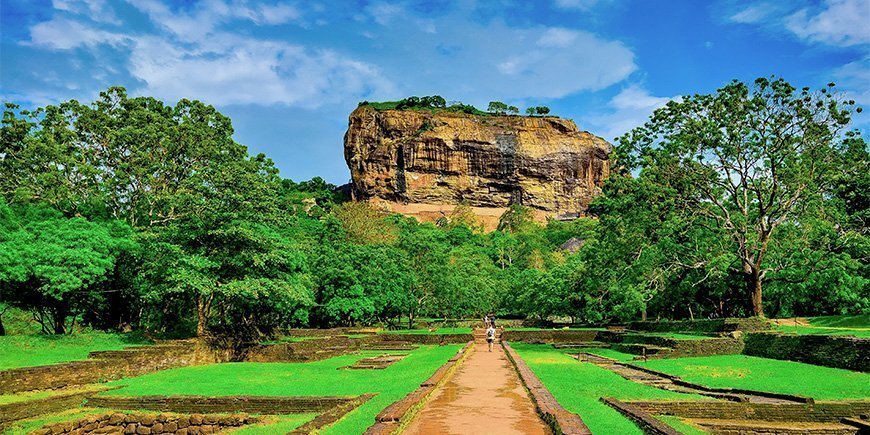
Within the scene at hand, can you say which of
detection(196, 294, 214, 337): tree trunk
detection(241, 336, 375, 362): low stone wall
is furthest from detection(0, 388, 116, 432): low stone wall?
detection(241, 336, 375, 362): low stone wall

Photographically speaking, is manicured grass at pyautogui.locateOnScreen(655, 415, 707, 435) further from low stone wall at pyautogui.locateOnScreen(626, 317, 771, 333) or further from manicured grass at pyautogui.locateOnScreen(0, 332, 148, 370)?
manicured grass at pyautogui.locateOnScreen(0, 332, 148, 370)

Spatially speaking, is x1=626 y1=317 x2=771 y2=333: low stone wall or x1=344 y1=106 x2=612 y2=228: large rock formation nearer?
x1=626 y1=317 x2=771 y2=333: low stone wall

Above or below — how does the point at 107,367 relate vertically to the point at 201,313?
below

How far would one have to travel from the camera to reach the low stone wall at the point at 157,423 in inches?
453

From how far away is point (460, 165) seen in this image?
114m

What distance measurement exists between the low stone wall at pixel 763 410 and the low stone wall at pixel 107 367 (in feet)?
42.4

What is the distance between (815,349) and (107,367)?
64.5 feet

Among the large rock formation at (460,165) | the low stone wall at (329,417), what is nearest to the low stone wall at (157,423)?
the low stone wall at (329,417)

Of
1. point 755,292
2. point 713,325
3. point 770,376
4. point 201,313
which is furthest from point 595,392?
point 201,313

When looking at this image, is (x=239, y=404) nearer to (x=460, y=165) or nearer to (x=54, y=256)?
(x=54, y=256)

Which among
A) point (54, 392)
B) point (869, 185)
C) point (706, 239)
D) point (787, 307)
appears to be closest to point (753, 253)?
point (706, 239)

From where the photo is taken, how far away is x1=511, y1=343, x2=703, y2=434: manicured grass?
9031mm

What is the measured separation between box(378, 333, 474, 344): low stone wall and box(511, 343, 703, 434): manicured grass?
14831 millimetres

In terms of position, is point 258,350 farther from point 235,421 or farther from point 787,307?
point 787,307
